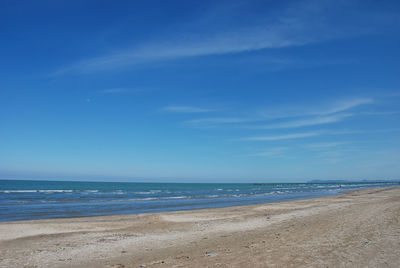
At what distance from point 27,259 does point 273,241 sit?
Answer: 8.82 metres

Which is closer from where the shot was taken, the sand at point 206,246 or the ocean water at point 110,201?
the sand at point 206,246

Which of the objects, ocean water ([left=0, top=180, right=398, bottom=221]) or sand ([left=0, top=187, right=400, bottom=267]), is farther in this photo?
ocean water ([left=0, top=180, right=398, bottom=221])

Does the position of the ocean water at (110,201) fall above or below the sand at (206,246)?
below

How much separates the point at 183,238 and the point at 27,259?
20.3ft

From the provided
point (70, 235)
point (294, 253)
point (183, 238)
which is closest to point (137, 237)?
point (183, 238)

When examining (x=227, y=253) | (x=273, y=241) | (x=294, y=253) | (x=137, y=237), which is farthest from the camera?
(x=137, y=237)

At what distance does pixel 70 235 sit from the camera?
14.7 meters

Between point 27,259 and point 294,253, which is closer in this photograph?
point 294,253

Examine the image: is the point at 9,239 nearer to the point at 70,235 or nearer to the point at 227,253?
the point at 70,235

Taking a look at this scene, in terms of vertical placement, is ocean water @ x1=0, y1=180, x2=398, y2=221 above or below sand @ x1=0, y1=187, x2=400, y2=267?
below

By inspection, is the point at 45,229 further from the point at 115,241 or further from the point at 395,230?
the point at 395,230

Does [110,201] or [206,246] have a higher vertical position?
[206,246]

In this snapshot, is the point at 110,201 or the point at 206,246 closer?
the point at 206,246

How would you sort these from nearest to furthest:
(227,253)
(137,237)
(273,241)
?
(227,253) < (273,241) < (137,237)
